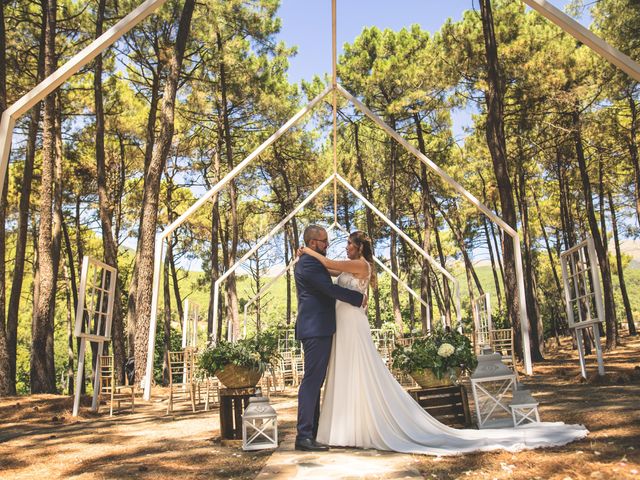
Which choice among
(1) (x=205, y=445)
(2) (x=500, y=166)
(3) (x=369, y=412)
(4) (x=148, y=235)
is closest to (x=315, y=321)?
(3) (x=369, y=412)

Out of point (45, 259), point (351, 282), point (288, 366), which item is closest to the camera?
point (351, 282)

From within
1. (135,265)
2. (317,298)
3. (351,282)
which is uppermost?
(135,265)

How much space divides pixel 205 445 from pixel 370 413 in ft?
4.86

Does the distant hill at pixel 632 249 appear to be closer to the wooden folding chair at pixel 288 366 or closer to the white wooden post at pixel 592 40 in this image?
the wooden folding chair at pixel 288 366

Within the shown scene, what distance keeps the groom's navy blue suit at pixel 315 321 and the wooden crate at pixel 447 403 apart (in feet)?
3.44

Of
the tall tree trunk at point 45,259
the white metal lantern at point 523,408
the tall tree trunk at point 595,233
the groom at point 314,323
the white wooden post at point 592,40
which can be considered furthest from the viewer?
the tall tree trunk at point 595,233

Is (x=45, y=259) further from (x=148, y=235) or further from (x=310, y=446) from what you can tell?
(x=310, y=446)

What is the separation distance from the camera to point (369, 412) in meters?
4.35

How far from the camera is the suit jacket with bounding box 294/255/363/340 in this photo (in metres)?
4.50

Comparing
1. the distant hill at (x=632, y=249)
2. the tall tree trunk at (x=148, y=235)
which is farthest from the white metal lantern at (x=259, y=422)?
the distant hill at (x=632, y=249)

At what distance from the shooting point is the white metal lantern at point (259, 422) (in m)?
4.52

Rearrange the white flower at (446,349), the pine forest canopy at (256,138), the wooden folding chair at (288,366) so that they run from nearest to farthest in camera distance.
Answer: the white flower at (446,349), the pine forest canopy at (256,138), the wooden folding chair at (288,366)

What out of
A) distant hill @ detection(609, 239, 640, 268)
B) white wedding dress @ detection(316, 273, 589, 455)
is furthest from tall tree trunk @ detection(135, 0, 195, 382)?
distant hill @ detection(609, 239, 640, 268)

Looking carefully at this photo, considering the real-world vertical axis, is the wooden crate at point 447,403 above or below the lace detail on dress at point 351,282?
below
